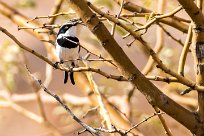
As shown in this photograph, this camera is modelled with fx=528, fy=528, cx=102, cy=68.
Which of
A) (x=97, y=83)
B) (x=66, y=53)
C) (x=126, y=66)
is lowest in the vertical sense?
(x=126, y=66)

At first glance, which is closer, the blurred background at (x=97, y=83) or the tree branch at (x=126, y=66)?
the tree branch at (x=126, y=66)

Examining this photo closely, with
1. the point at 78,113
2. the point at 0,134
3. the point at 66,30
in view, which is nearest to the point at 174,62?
the point at 78,113

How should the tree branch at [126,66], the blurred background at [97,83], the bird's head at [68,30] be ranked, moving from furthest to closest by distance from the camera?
the blurred background at [97,83]
the bird's head at [68,30]
the tree branch at [126,66]

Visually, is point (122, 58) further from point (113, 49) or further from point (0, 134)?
point (0, 134)

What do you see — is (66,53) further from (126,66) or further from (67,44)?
(126,66)

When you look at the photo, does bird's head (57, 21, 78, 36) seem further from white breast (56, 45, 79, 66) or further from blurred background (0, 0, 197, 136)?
blurred background (0, 0, 197, 136)

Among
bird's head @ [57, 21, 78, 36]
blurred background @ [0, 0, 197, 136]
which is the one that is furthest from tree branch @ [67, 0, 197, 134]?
blurred background @ [0, 0, 197, 136]

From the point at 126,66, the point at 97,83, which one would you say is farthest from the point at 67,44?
the point at 97,83

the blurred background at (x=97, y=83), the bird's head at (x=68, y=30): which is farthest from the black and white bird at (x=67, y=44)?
the blurred background at (x=97, y=83)

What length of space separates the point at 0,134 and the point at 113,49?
425cm

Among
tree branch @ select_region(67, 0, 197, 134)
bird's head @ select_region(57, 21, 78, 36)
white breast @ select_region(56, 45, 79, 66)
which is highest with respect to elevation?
bird's head @ select_region(57, 21, 78, 36)

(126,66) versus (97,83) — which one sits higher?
(97,83)

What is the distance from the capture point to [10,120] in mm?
5168

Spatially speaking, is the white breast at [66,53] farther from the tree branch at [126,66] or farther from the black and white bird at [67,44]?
the tree branch at [126,66]
